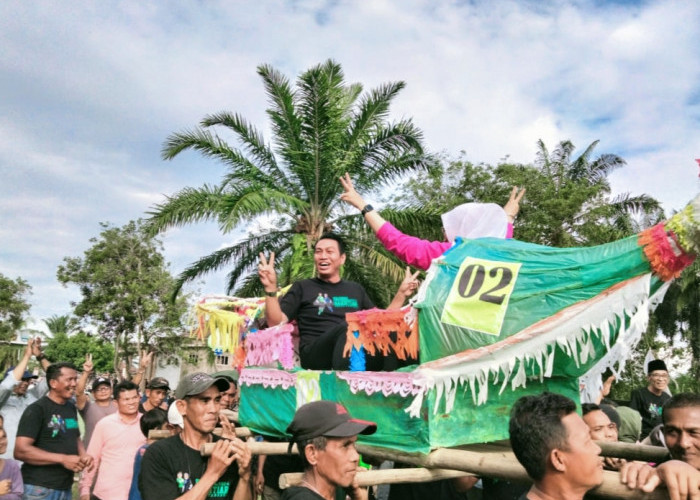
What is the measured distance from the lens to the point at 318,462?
2.21 metres

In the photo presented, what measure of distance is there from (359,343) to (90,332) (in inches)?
894

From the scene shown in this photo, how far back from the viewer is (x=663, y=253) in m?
2.45

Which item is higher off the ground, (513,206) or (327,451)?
(513,206)

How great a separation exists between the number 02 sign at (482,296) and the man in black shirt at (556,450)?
2.55ft

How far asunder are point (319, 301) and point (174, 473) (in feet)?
5.28

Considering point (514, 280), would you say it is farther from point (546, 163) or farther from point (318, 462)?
point (546, 163)

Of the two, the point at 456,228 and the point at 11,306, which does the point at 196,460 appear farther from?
the point at 11,306

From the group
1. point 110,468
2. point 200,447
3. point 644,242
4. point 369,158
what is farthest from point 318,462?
point 369,158

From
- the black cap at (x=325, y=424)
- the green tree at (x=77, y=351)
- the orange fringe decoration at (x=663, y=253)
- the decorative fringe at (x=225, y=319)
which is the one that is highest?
the green tree at (x=77, y=351)

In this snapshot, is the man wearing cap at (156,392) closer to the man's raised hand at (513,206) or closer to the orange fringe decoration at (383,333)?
the orange fringe decoration at (383,333)

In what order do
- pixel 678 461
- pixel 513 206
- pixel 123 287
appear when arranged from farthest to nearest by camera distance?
pixel 123 287 < pixel 513 206 < pixel 678 461

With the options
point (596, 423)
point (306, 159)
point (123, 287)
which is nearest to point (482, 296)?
point (596, 423)

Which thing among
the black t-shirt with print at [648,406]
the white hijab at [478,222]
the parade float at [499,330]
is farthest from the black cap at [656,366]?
the white hijab at [478,222]

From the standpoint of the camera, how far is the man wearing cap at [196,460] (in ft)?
8.76
